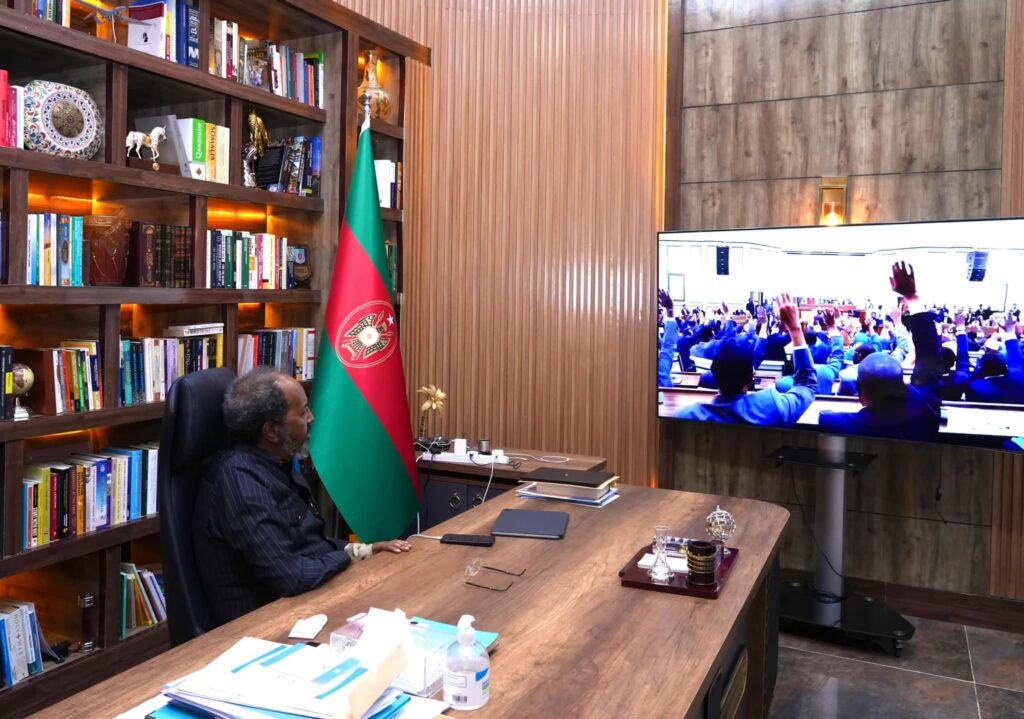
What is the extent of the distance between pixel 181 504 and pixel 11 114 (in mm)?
1567

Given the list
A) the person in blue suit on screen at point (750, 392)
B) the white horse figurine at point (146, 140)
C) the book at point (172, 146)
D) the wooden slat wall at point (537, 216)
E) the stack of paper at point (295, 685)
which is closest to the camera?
the stack of paper at point (295, 685)

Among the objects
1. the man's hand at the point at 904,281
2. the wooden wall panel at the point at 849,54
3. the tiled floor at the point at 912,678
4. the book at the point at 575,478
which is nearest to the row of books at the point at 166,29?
the book at the point at 575,478

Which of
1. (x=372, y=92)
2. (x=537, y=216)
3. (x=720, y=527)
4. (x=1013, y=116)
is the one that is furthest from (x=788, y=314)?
(x=372, y=92)

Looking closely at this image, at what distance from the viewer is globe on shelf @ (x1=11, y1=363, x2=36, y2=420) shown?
2924 mm

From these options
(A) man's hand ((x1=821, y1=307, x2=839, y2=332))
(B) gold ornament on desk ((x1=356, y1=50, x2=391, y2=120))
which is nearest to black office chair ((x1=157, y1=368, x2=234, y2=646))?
(B) gold ornament on desk ((x1=356, y1=50, x2=391, y2=120))

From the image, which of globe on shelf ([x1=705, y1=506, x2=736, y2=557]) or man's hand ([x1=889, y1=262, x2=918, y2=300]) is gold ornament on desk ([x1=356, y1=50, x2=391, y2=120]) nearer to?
man's hand ([x1=889, y1=262, x2=918, y2=300])

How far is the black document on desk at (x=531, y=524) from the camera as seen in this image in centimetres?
259

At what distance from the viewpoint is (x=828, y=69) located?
4.32m

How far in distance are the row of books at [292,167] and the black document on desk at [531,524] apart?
2.00m

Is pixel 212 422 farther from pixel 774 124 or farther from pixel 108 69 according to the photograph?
pixel 774 124

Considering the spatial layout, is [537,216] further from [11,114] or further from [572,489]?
[11,114]

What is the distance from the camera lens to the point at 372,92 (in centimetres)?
441

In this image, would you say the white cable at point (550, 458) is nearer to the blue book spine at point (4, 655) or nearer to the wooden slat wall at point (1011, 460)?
the wooden slat wall at point (1011, 460)

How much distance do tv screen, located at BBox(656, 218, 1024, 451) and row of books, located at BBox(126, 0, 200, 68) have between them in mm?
2317
